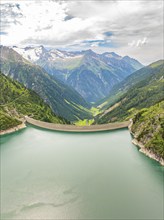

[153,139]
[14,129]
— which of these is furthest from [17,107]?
[153,139]

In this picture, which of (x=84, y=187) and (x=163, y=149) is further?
(x=163, y=149)

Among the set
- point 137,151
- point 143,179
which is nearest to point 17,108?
point 137,151

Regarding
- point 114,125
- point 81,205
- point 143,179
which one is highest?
point 81,205

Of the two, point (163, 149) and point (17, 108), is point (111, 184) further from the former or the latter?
point (17, 108)

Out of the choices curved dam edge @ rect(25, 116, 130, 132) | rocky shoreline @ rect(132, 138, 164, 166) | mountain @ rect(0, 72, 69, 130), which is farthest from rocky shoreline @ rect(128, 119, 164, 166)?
mountain @ rect(0, 72, 69, 130)

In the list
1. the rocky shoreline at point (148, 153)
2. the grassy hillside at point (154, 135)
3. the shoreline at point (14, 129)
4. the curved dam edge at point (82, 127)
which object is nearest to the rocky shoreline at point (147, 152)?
the rocky shoreline at point (148, 153)

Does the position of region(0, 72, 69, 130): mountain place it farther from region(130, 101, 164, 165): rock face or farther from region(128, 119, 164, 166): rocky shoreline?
region(130, 101, 164, 165): rock face
